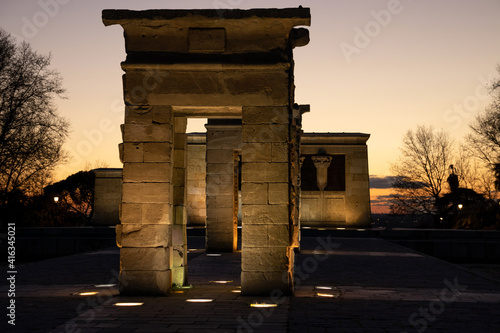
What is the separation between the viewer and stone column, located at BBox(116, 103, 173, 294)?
353 inches

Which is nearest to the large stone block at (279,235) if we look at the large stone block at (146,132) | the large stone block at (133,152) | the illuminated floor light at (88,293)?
the large stone block at (146,132)

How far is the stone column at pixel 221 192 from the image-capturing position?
1716 centimetres

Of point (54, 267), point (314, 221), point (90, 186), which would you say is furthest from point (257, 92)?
point (90, 186)

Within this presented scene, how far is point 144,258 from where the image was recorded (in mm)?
8984

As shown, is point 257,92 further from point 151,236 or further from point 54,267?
point 54,267

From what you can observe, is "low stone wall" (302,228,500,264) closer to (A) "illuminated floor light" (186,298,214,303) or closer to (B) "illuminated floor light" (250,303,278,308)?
(B) "illuminated floor light" (250,303,278,308)

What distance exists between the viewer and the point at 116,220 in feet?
99.9

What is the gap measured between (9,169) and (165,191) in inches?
802

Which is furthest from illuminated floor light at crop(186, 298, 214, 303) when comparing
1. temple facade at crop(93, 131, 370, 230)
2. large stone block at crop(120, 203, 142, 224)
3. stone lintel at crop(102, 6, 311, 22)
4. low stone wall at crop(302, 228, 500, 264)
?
temple facade at crop(93, 131, 370, 230)

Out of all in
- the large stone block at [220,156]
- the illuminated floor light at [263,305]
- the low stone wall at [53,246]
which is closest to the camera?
the illuminated floor light at [263,305]

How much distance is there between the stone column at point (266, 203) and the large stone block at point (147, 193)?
1.32 metres

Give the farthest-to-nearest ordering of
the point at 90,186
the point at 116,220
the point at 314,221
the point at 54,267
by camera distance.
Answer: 1. the point at 90,186
2. the point at 116,220
3. the point at 314,221
4. the point at 54,267

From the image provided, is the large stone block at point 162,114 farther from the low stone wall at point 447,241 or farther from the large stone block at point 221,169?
the low stone wall at point 447,241

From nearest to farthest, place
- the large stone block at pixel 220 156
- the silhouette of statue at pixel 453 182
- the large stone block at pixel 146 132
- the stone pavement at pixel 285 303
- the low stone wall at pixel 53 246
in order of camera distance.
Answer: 1. the stone pavement at pixel 285 303
2. the large stone block at pixel 146 132
3. the large stone block at pixel 220 156
4. the low stone wall at pixel 53 246
5. the silhouette of statue at pixel 453 182
